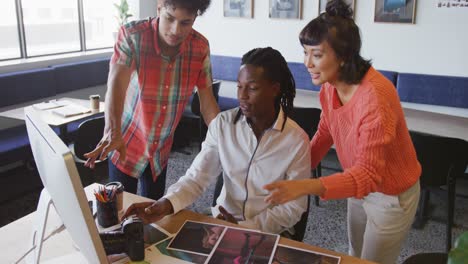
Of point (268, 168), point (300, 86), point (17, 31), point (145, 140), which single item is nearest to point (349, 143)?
point (268, 168)

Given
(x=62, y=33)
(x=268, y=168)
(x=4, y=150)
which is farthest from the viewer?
(x=62, y=33)

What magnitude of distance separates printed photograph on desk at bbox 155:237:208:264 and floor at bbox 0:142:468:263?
6.16ft

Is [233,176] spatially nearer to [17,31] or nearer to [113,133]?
[113,133]

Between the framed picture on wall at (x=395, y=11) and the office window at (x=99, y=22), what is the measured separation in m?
3.50

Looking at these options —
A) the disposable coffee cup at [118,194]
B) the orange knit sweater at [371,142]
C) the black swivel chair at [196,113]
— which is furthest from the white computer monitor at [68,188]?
the black swivel chair at [196,113]

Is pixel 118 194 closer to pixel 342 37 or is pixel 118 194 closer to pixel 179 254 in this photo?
pixel 179 254

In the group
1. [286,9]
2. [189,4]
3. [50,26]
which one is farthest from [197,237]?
[50,26]

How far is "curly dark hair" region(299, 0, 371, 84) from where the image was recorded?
1518mm

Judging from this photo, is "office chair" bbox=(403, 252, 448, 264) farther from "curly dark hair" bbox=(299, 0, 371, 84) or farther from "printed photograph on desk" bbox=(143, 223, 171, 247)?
"printed photograph on desk" bbox=(143, 223, 171, 247)

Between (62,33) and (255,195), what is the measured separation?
479cm

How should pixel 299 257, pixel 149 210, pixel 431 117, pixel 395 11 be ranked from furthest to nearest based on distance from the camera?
pixel 395 11, pixel 431 117, pixel 149 210, pixel 299 257

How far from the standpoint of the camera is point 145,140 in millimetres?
1986

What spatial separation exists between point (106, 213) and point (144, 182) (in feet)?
1.74

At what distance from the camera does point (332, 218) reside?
3469mm
